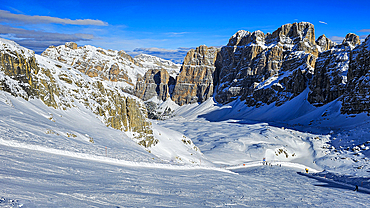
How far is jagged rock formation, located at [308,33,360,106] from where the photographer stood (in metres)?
135

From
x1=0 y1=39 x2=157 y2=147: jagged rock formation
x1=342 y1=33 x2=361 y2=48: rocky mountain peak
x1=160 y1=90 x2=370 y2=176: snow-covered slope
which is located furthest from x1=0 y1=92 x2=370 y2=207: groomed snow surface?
x1=342 y1=33 x2=361 y2=48: rocky mountain peak

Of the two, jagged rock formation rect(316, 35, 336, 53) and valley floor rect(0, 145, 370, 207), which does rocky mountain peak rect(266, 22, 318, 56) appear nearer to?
jagged rock formation rect(316, 35, 336, 53)

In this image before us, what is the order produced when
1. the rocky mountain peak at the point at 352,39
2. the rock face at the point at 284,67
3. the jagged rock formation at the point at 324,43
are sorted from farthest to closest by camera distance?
the jagged rock formation at the point at 324,43, the rock face at the point at 284,67, the rocky mountain peak at the point at 352,39

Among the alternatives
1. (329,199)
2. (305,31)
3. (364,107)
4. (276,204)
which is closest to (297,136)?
(364,107)

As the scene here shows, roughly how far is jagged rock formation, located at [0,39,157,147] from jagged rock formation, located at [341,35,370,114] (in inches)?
3937

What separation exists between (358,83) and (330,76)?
27.9 meters

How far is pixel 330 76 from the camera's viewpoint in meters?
141

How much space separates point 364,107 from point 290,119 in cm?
3549

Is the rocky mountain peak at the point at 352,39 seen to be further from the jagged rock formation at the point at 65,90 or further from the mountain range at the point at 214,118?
the jagged rock formation at the point at 65,90

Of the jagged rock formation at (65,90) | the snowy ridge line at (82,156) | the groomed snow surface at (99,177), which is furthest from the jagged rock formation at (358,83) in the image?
the snowy ridge line at (82,156)

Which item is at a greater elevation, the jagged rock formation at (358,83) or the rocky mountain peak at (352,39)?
the rocky mountain peak at (352,39)

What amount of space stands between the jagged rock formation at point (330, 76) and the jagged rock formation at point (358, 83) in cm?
1178

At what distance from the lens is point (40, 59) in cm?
3991

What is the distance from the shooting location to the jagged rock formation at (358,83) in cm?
10844
